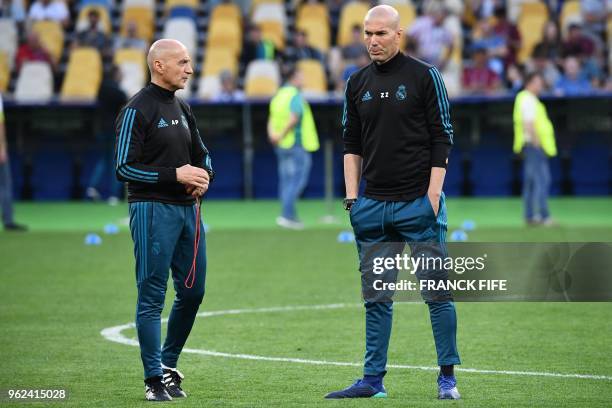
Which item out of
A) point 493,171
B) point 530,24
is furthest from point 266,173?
point 530,24

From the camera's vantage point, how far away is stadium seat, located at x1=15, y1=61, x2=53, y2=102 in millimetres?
29750

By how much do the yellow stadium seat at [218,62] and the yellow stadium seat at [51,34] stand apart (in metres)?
3.69

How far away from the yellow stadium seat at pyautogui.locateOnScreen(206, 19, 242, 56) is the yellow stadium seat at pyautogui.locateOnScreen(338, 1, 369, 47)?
2329 mm

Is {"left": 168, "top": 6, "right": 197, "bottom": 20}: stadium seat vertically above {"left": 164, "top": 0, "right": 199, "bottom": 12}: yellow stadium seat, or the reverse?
{"left": 164, "top": 0, "right": 199, "bottom": 12}: yellow stadium seat

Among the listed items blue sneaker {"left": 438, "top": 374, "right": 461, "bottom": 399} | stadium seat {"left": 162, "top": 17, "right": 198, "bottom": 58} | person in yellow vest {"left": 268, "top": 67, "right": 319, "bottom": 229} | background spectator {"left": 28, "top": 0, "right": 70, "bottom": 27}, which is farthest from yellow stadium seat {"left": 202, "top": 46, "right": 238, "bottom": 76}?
blue sneaker {"left": 438, "top": 374, "right": 461, "bottom": 399}

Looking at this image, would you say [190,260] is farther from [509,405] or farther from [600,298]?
[600,298]

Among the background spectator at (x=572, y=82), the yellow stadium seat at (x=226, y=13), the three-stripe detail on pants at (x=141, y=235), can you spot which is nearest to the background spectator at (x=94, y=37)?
the yellow stadium seat at (x=226, y=13)

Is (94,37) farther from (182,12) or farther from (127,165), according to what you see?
(127,165)

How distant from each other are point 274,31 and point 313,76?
2.67 meters

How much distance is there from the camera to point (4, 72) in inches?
1204

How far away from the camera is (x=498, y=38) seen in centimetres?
2927

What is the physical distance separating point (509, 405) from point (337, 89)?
70.0 ft

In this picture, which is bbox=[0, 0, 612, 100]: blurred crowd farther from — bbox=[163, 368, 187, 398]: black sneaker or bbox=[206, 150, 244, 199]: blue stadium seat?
bbox=[163, 368, 187, 398]: black sneaker

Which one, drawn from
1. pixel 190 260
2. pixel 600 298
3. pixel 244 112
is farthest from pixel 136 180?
pixel 244 112
